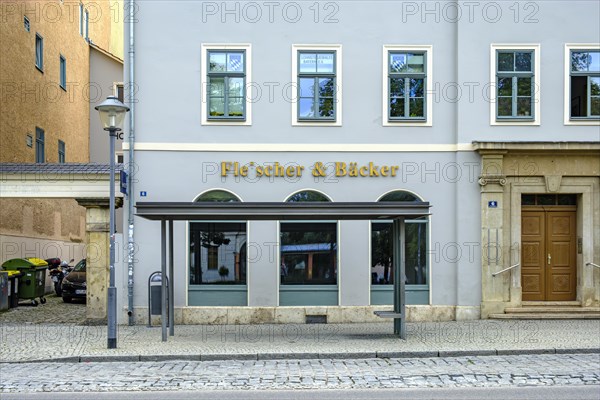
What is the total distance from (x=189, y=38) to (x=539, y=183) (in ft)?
29.4

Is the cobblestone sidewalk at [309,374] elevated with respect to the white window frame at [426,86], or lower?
lower

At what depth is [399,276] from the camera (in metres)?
14.0

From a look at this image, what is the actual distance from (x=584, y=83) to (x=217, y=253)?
965 cm

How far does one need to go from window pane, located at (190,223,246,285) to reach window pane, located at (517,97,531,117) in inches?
280

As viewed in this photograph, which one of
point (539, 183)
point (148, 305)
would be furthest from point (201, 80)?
point (539, 183)

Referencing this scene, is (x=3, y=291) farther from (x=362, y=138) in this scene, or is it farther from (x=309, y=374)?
(x=309, y=374)

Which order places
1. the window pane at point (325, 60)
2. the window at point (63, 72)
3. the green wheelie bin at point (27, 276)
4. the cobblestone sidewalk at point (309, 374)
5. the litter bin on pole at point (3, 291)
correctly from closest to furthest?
the cobblestone sidewalk at point (309, 374), the window pane at point (325, 60), the litter bin on pole at point (3, 291), the green wheelie bin at point (27, 276), the window at point (63, 72)

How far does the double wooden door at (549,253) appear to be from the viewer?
55.2 feet

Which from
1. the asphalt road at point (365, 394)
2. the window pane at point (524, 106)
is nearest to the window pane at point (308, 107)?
the window pane at point (524, 106)

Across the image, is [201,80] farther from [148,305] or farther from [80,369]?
[80,369]

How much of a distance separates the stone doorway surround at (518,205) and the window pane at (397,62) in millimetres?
2733

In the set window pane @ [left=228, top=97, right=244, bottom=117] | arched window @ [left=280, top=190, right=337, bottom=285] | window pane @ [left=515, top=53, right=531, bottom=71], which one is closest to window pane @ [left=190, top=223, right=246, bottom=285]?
arched window @ [left=280, top=190, right=337, bottom=285]

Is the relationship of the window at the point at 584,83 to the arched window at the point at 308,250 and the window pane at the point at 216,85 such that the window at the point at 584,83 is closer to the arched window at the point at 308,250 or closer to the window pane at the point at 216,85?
the arched window at the point at 308,250

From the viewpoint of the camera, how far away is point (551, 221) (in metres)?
16.9
